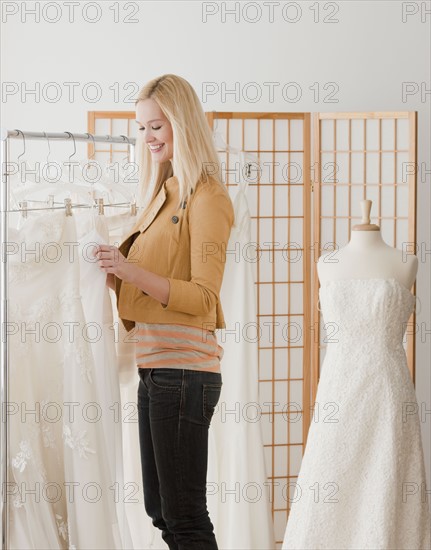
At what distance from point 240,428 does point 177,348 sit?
562 millimetres

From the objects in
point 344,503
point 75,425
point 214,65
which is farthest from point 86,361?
point 214,65

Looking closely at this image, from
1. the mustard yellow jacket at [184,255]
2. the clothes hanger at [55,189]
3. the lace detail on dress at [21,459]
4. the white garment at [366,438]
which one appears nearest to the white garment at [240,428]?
the white garment at [366,438]

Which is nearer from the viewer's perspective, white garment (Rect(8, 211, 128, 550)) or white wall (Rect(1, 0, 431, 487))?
white garment (Rect(8, 211, 128, 550))

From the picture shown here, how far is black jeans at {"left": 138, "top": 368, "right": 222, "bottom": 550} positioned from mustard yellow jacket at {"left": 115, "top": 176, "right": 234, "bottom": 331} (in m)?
0.16

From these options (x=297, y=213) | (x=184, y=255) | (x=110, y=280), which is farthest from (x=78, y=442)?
(x=297, y=213)

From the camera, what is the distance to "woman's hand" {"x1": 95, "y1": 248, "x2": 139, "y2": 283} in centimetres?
219

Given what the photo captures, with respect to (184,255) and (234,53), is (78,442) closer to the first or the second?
(184,255)

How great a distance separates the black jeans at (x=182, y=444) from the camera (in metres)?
2.22

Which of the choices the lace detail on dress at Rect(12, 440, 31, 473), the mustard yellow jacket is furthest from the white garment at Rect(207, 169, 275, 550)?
the lace detail on dress at Rect(12, 440, 31, 473)

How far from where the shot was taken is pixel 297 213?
143 inches

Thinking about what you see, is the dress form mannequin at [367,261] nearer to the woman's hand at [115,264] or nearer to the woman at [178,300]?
the woman at [178,300]

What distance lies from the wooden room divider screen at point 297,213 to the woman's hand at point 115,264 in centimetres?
134

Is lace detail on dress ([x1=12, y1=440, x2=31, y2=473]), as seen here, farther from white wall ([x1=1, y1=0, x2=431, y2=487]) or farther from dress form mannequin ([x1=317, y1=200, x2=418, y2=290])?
white wall ([x1=1, y1=0, x2=431, y2=487])

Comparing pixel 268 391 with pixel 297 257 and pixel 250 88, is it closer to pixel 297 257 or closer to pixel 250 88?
pixel 297 257
